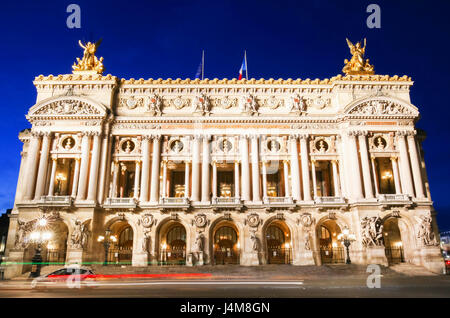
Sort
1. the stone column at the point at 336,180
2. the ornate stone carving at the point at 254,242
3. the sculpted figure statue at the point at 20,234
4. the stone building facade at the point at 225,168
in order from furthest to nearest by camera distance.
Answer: the stone column at the point at 336,180 < the stone building facade at the point at 225,168 < the ornate stone carving at the point at 254,242 < the sculpted figure statue at the point at 20,234

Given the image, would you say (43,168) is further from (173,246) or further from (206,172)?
(206,172)

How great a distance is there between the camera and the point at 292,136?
3766 cm

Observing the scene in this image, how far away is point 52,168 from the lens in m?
36.5

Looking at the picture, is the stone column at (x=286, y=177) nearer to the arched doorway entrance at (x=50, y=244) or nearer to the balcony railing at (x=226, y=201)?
the balcony railing at (x=226, y=201)

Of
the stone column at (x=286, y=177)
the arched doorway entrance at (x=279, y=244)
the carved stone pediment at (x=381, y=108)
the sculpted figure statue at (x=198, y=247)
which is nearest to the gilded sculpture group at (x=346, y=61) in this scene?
the carved stone pediment at (x=381, y=108)

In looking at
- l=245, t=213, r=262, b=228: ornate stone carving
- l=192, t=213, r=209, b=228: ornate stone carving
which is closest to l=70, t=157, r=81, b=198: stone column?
l=192, t=213, r=209, b=228: ornate stone carving

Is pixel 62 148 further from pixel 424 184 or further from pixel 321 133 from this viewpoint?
pixel 424 184

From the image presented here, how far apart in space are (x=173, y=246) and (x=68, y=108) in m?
20.2

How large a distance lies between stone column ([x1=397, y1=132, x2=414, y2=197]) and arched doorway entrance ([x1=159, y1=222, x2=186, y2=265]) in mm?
25077

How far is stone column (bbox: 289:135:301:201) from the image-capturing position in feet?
118

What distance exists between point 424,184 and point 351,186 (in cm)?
897

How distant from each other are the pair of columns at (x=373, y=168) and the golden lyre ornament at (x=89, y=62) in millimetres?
30822

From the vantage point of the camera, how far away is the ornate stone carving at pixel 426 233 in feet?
108

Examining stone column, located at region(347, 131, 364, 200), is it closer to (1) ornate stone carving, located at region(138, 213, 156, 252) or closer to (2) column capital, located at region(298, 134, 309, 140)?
(2) column capital, located at region(298, 134, 309, 140)
